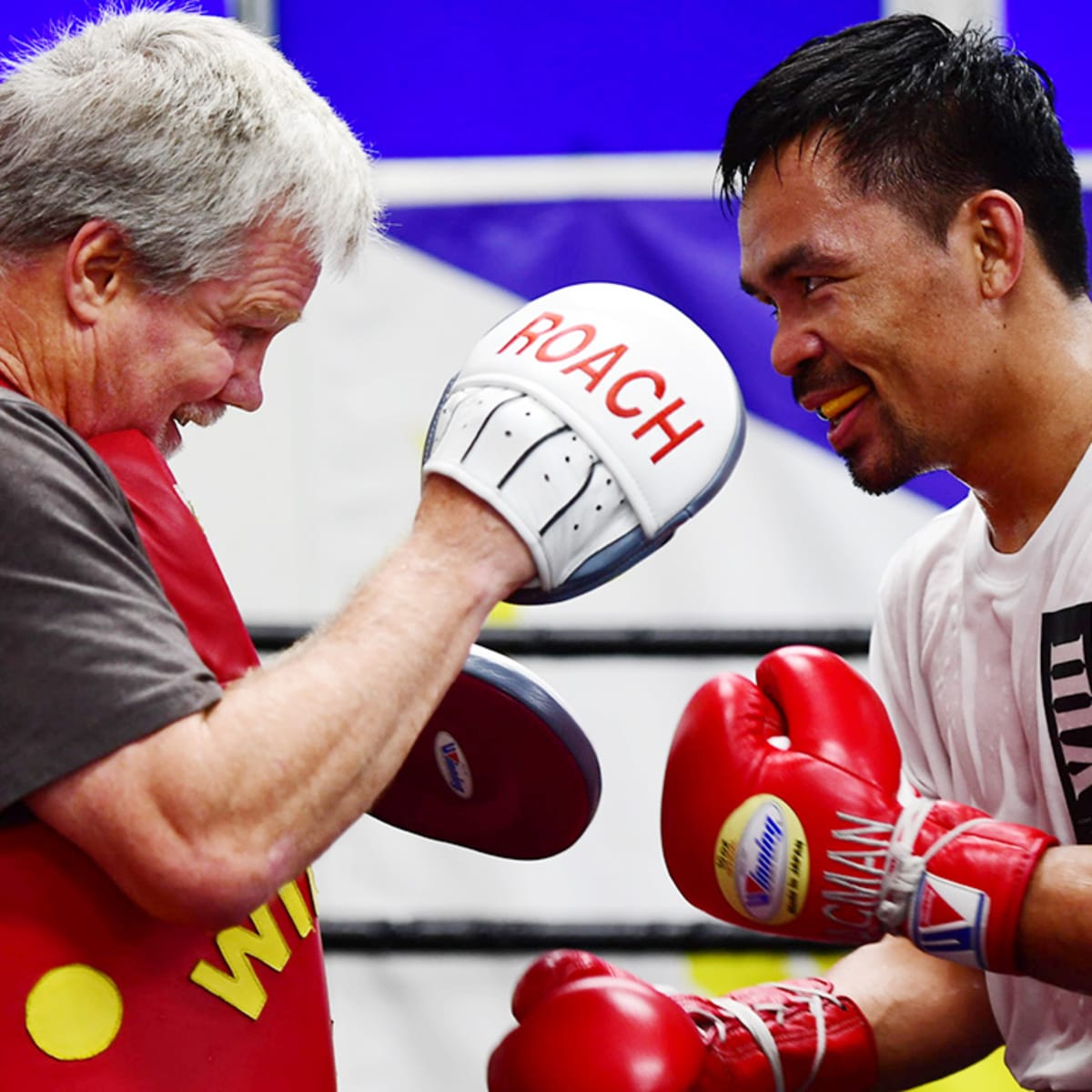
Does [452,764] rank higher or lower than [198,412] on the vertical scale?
lower

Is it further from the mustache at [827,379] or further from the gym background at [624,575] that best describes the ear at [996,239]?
the gym background at [624,575]

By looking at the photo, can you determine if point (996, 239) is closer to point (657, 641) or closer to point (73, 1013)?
point (657, 641)

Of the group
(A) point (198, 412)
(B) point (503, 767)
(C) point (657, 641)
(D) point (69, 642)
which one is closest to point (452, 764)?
(B) point (503, 767)

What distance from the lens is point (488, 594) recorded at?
1.00 meters

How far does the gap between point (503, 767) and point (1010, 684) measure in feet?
1.73

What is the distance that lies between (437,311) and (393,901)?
851 millimetres

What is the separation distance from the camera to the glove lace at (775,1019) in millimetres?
1430

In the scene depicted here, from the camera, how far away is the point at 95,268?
1074mm

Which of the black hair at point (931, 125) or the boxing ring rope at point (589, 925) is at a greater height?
the black hair at point (931, 125)

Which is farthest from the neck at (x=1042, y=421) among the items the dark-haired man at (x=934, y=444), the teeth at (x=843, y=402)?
the teeth at (x=843, y=402)

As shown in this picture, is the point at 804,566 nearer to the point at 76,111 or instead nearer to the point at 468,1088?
the point at 468,1088

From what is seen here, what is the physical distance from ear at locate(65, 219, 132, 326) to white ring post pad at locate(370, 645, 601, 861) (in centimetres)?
45

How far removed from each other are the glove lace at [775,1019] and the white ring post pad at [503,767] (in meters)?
0.24

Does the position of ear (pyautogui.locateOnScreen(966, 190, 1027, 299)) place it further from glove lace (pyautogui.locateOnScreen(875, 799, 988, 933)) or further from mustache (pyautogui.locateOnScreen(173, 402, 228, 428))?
mustache (pyautogui.locateOnScreen(173, 402, 228, 428))
